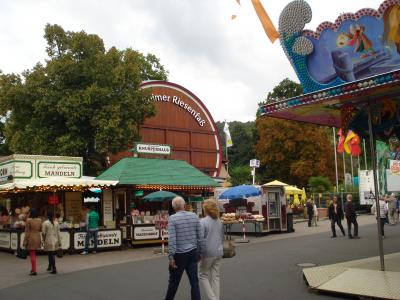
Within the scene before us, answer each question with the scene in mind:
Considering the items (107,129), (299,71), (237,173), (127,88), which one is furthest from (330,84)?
(237,173)

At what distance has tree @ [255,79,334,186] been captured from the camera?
50844mm

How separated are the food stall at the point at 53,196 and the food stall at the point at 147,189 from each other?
863 mm

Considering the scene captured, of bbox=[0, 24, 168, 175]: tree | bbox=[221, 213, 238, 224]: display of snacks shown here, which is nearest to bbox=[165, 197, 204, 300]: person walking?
bbox=[221, 213, 238, 224]: display of snacks

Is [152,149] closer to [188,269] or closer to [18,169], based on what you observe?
[18,169]

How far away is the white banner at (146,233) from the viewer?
20312 millimetres

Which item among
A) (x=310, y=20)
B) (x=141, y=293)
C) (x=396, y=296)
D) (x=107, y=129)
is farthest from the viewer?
(x=107, y=129)

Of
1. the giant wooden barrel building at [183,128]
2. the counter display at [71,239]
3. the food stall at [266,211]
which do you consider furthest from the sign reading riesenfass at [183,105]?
the counter display at [71,239]

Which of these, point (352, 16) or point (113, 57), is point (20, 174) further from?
point (352, 16)

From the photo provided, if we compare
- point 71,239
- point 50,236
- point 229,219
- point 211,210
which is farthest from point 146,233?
point 211,210

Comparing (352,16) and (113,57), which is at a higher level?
(113,57)

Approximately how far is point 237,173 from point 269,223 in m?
35.5

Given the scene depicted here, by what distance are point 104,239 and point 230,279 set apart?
359 inches

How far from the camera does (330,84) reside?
11453mm

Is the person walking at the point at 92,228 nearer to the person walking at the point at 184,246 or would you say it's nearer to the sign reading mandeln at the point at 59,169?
the sign reading mandeln at the point at 59,169
